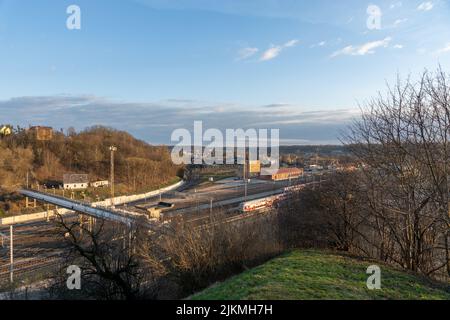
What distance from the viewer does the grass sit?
8.95m

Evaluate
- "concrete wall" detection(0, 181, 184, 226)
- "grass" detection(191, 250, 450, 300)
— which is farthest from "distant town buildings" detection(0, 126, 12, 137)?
"grass" detection(191, 250, 450, 300)

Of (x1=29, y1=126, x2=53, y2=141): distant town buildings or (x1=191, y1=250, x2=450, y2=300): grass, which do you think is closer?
(x1=191, y1=250, x2=450, y2=300): grass

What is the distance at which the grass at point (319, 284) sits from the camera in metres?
8.95

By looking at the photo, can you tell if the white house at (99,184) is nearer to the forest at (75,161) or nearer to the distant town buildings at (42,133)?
the forest at (75,161)

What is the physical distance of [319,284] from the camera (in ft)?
33.0

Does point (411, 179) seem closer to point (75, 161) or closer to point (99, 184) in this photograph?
point (99, 184)

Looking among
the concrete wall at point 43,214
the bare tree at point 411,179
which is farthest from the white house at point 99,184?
the bare tree at point 411,179

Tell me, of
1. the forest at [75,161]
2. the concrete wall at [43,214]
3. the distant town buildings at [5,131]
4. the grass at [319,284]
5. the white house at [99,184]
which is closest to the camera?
the grass at [319,284]

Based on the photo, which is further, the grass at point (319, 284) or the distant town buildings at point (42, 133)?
the distant town buildings at point (42, 133)

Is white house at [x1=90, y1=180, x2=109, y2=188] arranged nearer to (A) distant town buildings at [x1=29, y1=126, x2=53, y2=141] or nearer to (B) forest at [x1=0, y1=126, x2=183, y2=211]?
(B) forest at [x1=0, y1=126, x2=183, y2=211]

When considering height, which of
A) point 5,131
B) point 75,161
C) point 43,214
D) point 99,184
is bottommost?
point 43,214

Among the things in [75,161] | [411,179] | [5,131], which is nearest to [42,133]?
[5,131]
